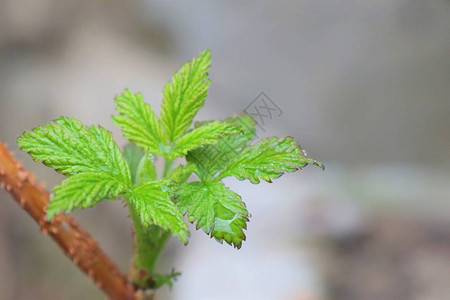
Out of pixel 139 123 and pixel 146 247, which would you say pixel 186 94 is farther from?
pixel 146 247

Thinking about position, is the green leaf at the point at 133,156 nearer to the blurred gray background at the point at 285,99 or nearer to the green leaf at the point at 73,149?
the green leaf at the point at 73,149

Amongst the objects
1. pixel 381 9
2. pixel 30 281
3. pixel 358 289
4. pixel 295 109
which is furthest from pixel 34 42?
pixel 358 289

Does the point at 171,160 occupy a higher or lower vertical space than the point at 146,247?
higher

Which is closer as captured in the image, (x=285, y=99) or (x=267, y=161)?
(x=267, y=161)

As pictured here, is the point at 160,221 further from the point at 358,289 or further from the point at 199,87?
the point at 358,289

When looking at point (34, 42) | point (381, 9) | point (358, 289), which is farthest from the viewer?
point (34, 42)

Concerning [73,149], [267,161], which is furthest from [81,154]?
[267,161]
